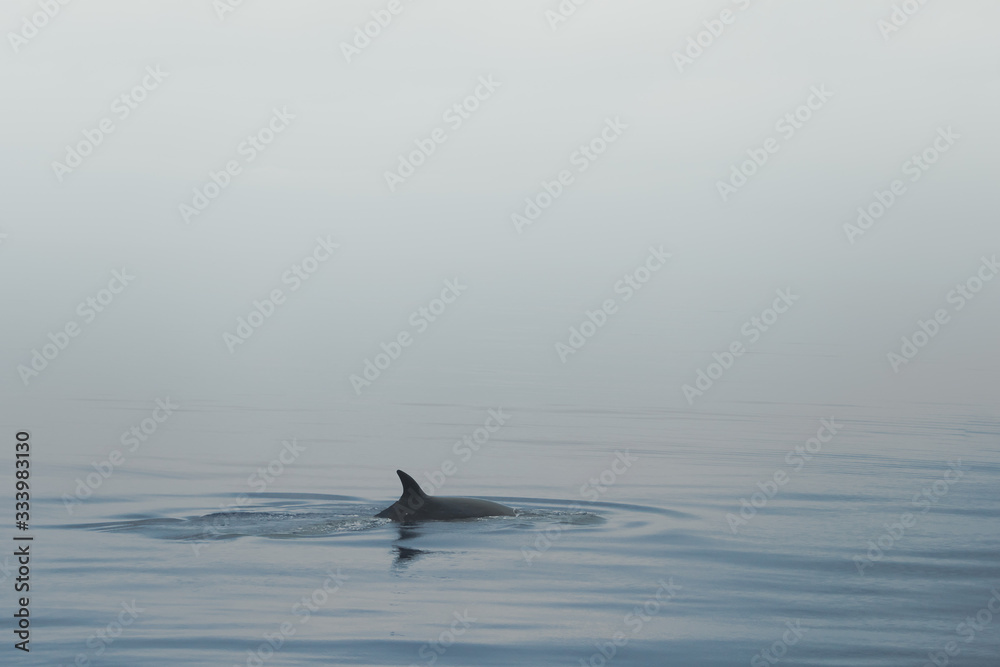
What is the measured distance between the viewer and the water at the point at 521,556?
1143 cm

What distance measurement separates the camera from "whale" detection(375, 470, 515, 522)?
18047 mm

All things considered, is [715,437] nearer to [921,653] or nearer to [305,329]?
[921,653]

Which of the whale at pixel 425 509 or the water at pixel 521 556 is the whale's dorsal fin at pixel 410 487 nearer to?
the whale at pixel 425 509

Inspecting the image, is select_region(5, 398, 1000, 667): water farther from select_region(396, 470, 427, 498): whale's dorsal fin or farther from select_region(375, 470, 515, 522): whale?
select_region(396, 470, 427, 498): whale's dorsal fin

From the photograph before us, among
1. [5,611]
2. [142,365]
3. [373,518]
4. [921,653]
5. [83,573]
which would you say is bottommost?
[921,653]

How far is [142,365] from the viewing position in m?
54.7

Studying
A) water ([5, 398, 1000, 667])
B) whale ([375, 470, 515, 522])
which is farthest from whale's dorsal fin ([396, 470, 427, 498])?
water ([5, 398, 1000, 667])

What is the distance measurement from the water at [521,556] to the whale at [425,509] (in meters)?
0.38

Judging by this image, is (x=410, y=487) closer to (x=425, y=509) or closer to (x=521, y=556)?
(x=425, y=509)

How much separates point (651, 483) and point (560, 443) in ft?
18.9

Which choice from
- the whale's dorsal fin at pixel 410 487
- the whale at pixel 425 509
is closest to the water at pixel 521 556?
the whale at pixel 425 509

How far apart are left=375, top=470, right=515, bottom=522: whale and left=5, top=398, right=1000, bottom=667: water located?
381 mm

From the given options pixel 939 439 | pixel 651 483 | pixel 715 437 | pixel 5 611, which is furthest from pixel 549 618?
pixel 939 439

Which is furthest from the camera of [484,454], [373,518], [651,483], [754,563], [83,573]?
[484,454]
